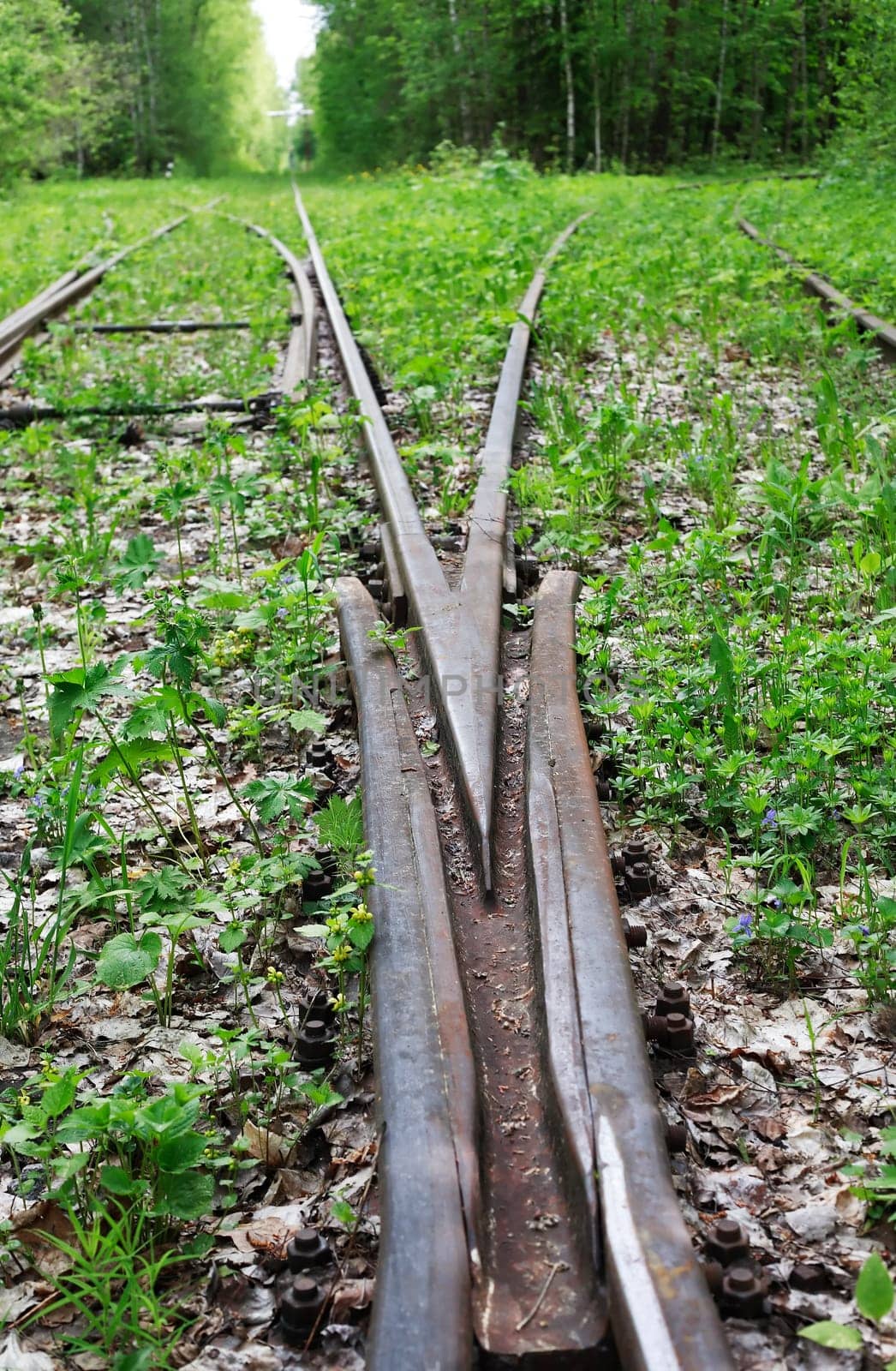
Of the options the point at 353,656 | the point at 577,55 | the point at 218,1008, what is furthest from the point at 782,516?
the point at 577,55

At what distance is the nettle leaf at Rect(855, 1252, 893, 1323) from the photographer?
A: 4.56ft

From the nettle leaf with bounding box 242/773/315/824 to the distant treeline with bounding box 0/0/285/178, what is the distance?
28.5m

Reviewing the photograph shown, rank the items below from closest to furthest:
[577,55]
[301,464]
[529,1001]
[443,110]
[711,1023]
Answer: [529,1001]
[711,1023]
[301,464]
[577,55]
[443,110]

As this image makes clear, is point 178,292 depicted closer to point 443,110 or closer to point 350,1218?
point 350,1218

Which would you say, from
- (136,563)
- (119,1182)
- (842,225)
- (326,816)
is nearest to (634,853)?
(326,816)

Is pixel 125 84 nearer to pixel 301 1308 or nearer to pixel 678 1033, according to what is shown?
pixel 678 1033

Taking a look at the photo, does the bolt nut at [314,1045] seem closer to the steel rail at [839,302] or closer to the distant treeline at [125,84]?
the steel rail at [839,302]

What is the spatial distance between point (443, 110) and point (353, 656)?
117ft

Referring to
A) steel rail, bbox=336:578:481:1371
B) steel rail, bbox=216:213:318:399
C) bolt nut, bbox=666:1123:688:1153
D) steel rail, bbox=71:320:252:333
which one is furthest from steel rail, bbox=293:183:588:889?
steel rail, bbox=71:320:252:333

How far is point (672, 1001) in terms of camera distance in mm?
2041

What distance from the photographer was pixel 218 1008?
2.31 meters

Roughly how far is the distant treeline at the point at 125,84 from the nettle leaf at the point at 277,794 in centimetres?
2847

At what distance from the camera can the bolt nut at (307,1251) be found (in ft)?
5.40

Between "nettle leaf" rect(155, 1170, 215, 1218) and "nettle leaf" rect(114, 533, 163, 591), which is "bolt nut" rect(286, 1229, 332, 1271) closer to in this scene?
"nettle leaf" rect(155, 1170, 215, 1218)
